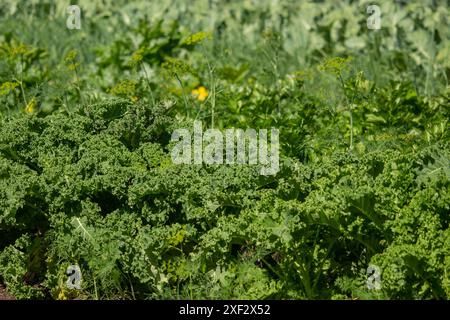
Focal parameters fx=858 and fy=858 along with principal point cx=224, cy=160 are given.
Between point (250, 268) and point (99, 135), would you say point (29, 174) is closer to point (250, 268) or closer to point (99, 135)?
point (99, 135)

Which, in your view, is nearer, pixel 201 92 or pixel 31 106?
pixel 31 106

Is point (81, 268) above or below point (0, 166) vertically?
below

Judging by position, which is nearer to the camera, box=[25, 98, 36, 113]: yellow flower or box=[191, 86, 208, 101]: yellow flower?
box=[25, 98, 36, 113]: yellow flower

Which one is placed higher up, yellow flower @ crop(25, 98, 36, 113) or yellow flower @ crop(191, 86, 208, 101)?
yellow flower @ crop(191, 86, 208, 101)

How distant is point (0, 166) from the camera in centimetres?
430

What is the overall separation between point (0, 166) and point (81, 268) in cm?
66

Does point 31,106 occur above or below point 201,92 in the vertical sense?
below

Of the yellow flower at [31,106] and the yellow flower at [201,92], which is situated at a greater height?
the yellow flower at [201,92]

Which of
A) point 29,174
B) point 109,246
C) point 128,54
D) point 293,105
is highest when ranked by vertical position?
point 128,54

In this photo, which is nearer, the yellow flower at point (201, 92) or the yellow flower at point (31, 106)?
the yellow flower at point (31, 106)

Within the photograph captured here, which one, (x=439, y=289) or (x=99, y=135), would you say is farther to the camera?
(x=99, y=135)
